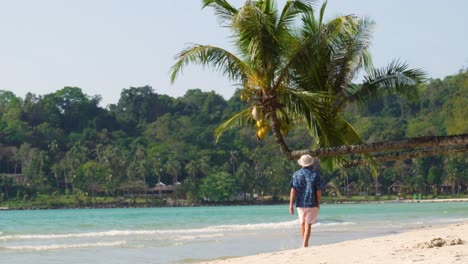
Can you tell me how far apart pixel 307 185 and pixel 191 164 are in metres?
98.0

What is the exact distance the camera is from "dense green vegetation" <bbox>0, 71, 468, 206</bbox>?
344 ft

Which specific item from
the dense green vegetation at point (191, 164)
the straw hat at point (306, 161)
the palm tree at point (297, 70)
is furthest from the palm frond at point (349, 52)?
the dense green vegetation at point (191, 164)

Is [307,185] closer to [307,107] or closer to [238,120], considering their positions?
[307,107]

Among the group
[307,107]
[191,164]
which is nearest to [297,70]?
[307,107]

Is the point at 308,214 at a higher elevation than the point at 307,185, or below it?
below

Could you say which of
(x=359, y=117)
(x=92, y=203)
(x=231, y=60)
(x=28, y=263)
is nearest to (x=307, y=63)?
(x=231, y=60)

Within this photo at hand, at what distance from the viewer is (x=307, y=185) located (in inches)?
433

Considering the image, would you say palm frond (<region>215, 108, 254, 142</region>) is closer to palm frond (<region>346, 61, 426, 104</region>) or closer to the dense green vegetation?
palm frond (<region>346, 61, 426, 104</region>)

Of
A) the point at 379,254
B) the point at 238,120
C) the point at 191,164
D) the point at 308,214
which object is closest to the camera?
the point at 379,254

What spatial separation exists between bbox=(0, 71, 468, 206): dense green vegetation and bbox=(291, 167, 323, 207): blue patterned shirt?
85061mm

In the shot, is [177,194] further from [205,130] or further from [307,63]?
[307,63]

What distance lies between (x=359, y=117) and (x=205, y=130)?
2268 centimetres

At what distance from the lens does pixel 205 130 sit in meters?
121

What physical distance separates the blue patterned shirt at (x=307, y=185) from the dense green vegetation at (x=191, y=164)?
85061mm
